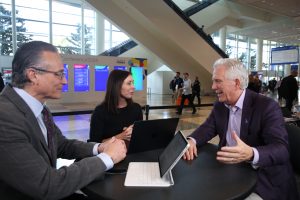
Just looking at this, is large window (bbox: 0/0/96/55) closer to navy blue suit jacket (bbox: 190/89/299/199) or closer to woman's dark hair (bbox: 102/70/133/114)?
woman's dark hair (bbox: 102/70/133/114)

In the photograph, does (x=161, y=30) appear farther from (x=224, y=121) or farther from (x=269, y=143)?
(x=269, y=143)

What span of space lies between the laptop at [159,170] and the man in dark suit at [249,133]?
241 mm

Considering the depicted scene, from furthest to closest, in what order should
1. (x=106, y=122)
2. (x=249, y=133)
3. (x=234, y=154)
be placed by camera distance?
1. (x=106, y=122)
2. (x=249, y=133)
3. (x=234, y=154)

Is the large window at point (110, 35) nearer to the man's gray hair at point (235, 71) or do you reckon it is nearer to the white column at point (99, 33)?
the white column at point (99, 33)

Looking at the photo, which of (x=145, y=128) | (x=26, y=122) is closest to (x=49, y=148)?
(x=26, y=122)

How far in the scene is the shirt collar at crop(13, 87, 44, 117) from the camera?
3.90 ft

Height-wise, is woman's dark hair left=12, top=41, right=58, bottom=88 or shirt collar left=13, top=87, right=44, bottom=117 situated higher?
woman's dark hair left=12, top=41, right=58, bottom=88

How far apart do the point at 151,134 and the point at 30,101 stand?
2.66 feet

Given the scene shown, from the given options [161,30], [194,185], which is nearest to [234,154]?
[194,185]

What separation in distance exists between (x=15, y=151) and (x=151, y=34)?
1147 cm

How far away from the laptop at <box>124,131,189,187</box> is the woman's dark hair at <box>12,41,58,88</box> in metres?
0.68

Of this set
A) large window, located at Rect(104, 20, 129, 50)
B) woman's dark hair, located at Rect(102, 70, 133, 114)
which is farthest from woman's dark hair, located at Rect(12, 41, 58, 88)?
large window, located at Rect(104, 20, 129, 50)

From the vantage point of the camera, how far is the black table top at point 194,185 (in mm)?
1143

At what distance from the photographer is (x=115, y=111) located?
2.54 m
